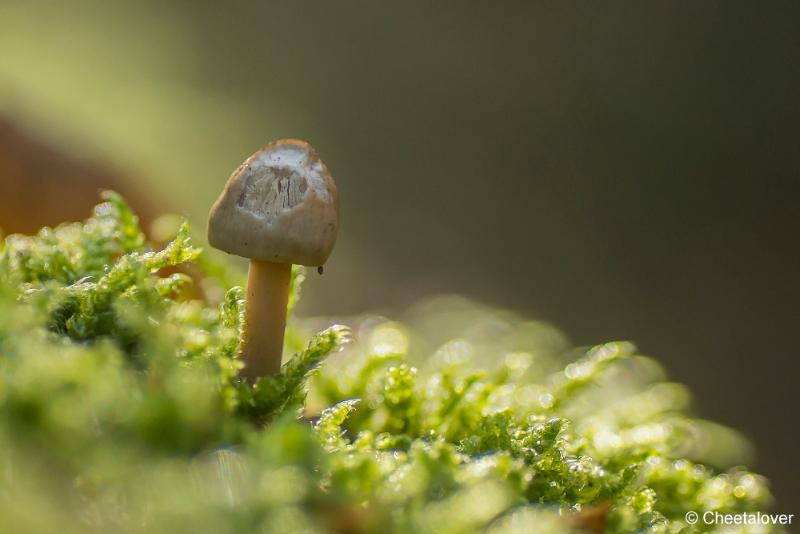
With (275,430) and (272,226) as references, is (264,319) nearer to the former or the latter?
(272,226)

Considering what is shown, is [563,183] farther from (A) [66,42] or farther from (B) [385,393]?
(B) [385,393]

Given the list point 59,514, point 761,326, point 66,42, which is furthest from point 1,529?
point 66,42
